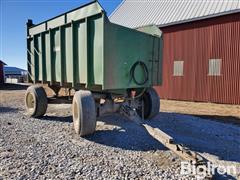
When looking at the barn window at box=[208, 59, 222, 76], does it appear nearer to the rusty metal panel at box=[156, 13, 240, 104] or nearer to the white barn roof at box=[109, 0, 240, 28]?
the rusty metal panel at box=[156, 13, 240, 104]

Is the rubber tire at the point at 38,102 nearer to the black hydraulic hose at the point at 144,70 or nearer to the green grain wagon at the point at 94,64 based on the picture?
the green grain wagon at the point at 94,64

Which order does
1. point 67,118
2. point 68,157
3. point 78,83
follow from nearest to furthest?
point 68,157 < point 78,83 < point 67,118

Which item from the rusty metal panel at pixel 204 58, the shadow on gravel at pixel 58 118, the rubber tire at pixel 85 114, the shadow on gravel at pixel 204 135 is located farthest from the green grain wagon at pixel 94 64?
the rusty metal panel at pixel 204 58

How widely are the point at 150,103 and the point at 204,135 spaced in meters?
1.90

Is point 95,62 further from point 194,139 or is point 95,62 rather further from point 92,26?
point 194,139

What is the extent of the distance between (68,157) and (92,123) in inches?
45.6

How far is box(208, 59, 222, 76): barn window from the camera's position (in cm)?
1387

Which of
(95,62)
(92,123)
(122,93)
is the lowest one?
(92,123)

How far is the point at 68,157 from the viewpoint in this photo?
4594 millimetres

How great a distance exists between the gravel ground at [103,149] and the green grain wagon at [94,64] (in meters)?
0.56

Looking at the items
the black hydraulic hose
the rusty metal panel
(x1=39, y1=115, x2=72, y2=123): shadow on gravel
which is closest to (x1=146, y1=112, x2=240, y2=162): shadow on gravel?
the black hydraulic hose

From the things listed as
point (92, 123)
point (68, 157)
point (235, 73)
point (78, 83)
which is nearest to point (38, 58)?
point (78, 83)

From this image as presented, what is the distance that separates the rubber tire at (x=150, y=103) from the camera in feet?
25.1

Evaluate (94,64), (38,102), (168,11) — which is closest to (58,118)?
(38,102)
